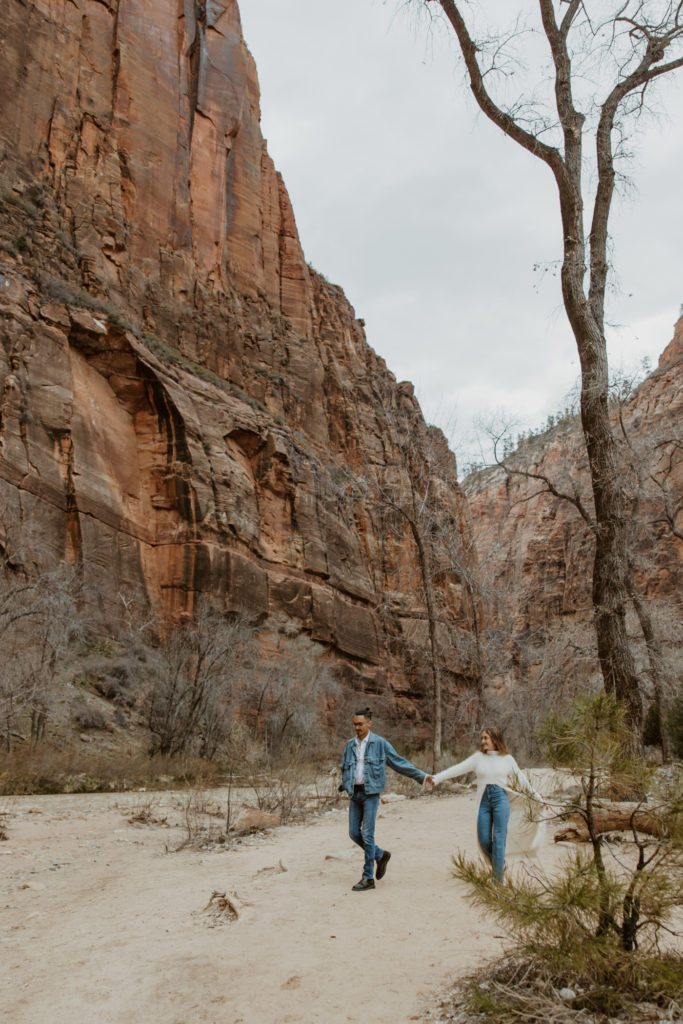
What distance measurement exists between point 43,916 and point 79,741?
43.7 ft

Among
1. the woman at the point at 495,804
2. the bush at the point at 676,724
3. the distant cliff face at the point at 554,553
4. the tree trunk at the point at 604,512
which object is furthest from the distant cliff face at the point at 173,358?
the woman at the point at 495,804

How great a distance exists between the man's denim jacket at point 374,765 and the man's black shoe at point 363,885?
613 mm

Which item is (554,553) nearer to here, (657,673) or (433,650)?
(433,650)

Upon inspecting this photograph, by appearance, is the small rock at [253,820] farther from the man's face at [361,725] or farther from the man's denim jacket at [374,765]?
the man's face at [361,725]

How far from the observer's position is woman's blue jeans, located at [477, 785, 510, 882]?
5078mm

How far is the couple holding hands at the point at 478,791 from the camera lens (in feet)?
16.6

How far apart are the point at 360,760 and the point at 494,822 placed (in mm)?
1135

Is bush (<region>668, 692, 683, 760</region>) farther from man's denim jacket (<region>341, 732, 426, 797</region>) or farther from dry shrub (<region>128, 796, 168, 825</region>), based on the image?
Answer: man's denim jacket (<region>341, 732, 426, 797</region>)

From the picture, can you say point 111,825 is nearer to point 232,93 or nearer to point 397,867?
point 397,867

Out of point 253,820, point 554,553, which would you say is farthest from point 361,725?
point 554,553

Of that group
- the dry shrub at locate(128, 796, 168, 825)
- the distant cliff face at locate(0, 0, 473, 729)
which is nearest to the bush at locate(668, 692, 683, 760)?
the distant cliff face at locate(0, 0, 473, 729)

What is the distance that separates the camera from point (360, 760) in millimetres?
5805

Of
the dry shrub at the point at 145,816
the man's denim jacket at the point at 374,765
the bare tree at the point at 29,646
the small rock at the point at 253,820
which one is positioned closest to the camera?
the man's denim jacket at the point at 374,765

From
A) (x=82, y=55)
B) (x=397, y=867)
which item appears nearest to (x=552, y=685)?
(x=397, y=867)
